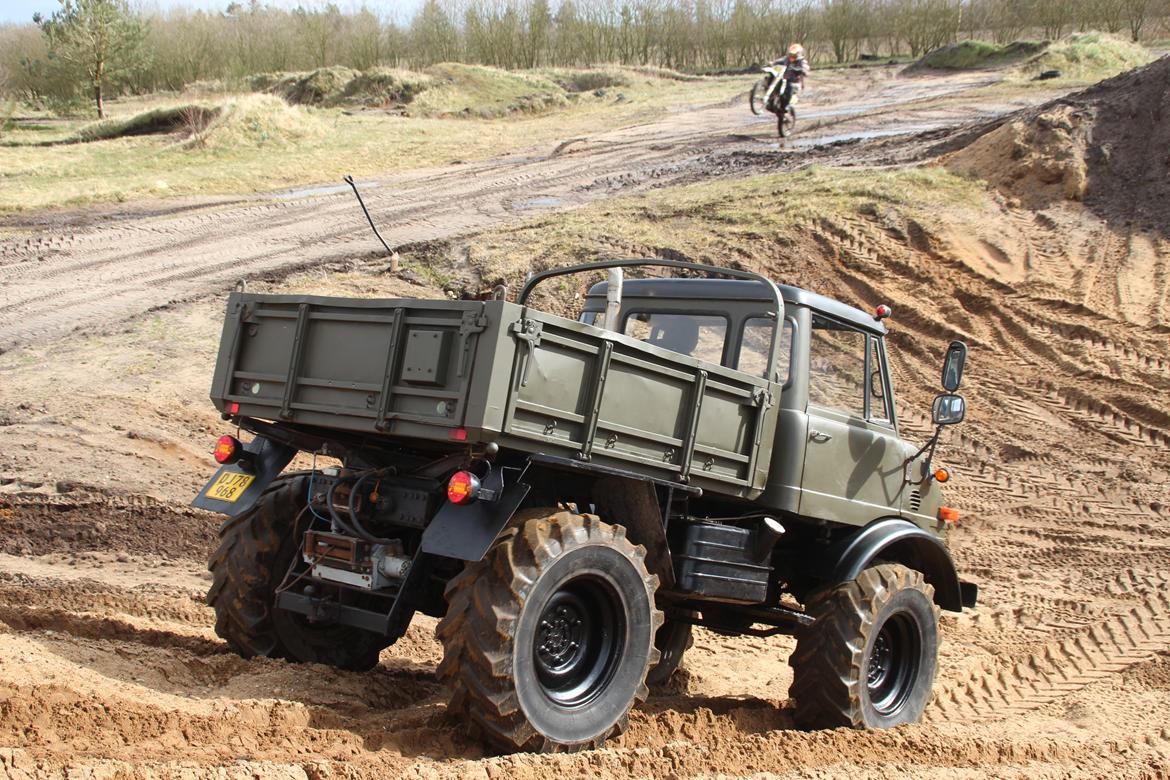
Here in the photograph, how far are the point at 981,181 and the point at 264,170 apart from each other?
1369 centimetres

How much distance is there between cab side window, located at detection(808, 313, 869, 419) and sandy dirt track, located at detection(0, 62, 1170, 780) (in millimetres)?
1796

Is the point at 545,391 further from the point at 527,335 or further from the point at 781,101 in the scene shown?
the point at 781,101

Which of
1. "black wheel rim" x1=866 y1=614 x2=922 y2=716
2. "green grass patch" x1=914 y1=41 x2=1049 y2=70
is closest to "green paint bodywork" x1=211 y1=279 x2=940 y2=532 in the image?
"black wheel rim" x1=866 y1=614 x2=922 y2=716

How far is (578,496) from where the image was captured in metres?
5.55

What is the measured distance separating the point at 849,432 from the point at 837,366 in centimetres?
40

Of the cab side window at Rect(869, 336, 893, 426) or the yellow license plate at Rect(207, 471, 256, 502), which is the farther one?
the cab side window at Rect(869, 336, 893, 426)

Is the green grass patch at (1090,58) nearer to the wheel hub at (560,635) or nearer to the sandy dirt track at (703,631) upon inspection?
the sandy dirt track at (703,631)

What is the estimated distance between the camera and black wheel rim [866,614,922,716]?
6.68 metres

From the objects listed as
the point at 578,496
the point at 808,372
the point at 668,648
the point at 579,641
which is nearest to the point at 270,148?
the point at 668,648

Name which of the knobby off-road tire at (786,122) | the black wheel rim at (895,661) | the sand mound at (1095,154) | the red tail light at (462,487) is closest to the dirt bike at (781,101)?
the knobby off-road tire at (786,122)

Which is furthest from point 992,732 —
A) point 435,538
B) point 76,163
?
point 76,163

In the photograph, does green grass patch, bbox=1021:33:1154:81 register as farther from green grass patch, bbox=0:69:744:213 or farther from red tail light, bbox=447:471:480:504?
red tail light, bbox=447:471:480:504

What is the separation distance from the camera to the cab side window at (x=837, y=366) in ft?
21.4

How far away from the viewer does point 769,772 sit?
5.17 m
